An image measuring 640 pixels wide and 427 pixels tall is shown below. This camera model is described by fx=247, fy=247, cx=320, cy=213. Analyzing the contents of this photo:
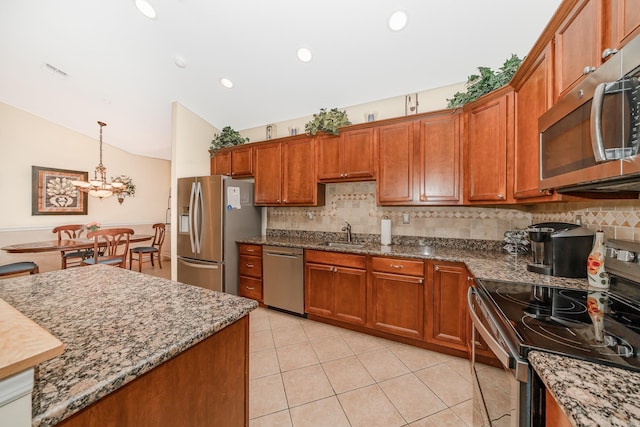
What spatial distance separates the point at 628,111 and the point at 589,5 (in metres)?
0.72

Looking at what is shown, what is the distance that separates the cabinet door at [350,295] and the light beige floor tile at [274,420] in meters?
1.15

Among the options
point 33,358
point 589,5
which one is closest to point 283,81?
point 589,5

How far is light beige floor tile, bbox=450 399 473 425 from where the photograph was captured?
1.57 meters

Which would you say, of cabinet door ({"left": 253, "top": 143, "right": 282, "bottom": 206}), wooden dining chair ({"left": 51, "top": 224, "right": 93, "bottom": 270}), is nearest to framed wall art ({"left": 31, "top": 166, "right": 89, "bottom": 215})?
wooden dining chair ({"left": 51, "top": 224, "right": 93, "bottom": 270})

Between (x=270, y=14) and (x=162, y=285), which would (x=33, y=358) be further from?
(x=270, y=14)

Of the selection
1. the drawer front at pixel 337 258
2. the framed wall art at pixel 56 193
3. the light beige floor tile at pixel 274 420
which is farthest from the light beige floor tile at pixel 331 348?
the framed wall art at pixel 56 193

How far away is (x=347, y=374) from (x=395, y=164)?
2.03 m

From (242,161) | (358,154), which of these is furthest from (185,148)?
(358,154)

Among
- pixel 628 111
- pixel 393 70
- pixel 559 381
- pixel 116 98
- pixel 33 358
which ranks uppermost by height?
pixel 116 98

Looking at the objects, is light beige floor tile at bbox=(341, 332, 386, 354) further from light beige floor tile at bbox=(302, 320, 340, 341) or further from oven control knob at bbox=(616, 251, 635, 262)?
oven control knob at bbox=(616, 251, 635, 262)

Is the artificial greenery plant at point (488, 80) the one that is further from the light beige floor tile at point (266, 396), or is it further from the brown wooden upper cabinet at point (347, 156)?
the light beige floor tile at point (266, 396)

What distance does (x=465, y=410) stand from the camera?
1.64 metres

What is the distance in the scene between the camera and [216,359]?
934 mm

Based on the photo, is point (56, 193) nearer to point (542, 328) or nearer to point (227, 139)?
point (227, 139)
